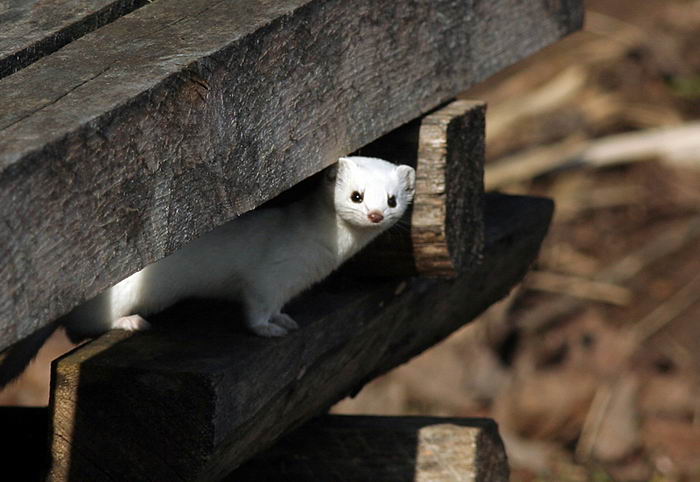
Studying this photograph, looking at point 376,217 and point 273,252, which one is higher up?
point 376,217

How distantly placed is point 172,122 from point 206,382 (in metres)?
0.54

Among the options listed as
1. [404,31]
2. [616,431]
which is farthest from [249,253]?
[616,431]

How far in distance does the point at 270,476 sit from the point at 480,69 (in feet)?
3.92

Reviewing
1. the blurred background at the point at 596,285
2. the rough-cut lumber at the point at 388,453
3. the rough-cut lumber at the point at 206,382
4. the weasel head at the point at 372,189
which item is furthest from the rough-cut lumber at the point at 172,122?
the blurred background at the point at 596,285

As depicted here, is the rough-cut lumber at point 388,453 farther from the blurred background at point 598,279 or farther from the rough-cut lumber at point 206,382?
the blurred background at point 598,279

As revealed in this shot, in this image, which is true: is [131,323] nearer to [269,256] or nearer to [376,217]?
[269,256]

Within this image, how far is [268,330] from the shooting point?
264cm

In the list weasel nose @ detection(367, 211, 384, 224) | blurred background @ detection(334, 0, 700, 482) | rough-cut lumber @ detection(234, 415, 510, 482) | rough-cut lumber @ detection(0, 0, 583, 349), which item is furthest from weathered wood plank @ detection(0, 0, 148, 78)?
blurred background @ detection(334, 0, 700, 482)

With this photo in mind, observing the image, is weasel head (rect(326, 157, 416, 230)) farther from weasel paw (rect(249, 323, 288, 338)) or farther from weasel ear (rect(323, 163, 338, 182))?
weasel paw (rect(249, 323, 288, 338))

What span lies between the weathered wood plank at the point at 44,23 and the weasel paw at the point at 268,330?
75cm

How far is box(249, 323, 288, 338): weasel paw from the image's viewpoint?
104 inches

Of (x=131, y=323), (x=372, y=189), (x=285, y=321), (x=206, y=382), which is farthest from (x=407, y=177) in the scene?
(x=206, y=382)

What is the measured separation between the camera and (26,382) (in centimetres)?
592

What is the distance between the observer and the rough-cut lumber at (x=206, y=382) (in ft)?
7.40
